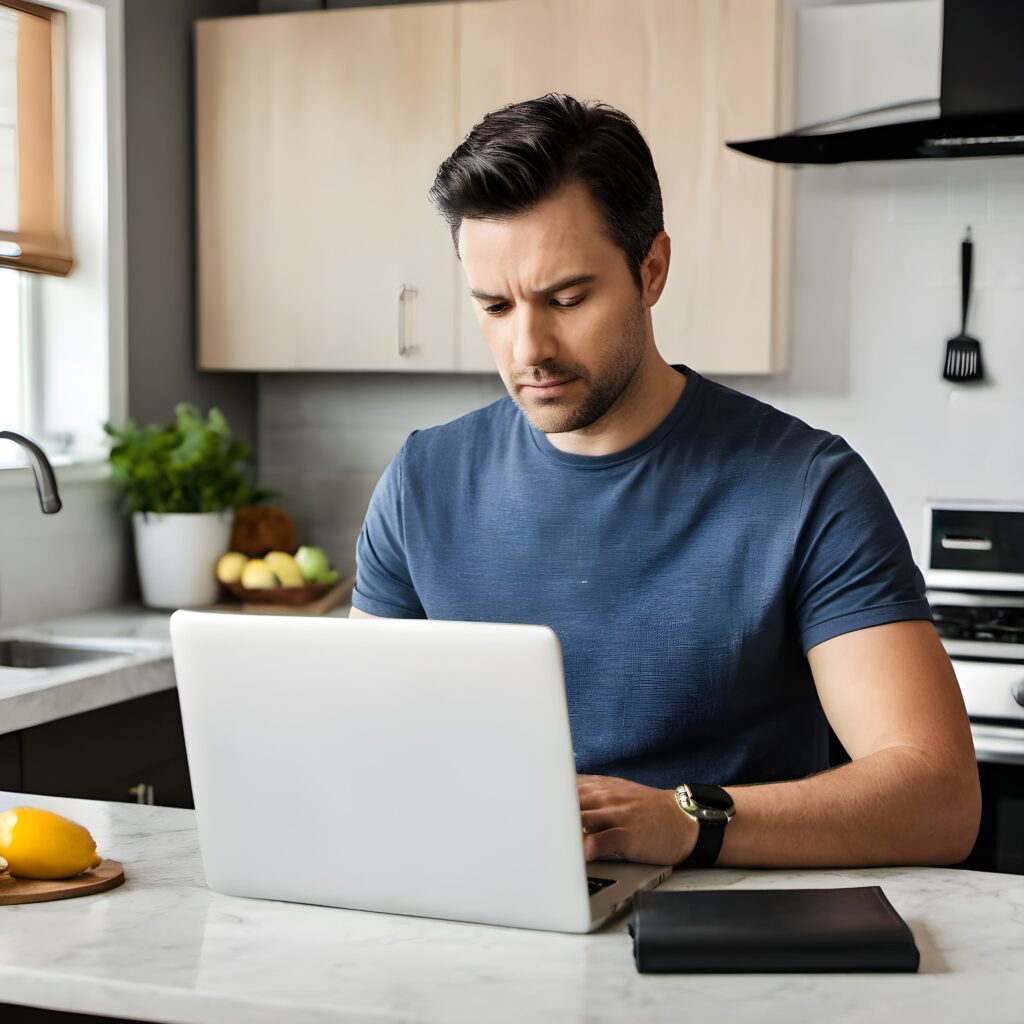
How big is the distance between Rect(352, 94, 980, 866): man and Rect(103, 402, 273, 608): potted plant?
1.57 m

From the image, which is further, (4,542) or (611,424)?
(4,542)

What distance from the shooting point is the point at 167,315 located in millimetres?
3553

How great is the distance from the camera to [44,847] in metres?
1.30

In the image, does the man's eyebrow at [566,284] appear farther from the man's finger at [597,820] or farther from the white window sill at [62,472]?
the white window sill at [62,472]

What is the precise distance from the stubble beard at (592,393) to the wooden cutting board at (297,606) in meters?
1.64

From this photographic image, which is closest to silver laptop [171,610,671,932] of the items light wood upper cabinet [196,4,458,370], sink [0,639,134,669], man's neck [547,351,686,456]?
man's neck [547,351,686,456]

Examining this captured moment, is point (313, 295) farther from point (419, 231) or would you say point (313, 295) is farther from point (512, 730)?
point (512, 730)

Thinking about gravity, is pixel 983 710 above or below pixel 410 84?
below

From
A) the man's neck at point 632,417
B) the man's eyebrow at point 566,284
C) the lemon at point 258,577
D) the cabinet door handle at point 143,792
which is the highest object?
the man's eyebrow at point 566,284

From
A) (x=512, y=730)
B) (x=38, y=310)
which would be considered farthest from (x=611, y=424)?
(x=38, y=310)

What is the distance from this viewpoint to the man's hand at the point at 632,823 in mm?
1272

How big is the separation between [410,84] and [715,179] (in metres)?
0.75

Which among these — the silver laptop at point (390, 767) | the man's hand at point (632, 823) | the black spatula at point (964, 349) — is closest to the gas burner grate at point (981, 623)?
the black spatula at point (964, 349)

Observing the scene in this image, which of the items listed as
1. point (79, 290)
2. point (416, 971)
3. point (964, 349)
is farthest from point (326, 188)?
point (416, 971)
